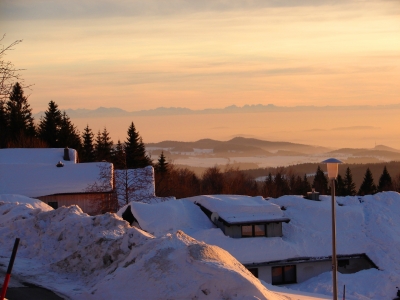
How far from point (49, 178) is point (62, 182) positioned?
4.92 ft

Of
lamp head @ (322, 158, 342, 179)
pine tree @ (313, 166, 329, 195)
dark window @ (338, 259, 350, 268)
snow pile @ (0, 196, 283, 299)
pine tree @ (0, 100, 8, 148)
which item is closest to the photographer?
snow pile @ (0, 196, 283, 299)

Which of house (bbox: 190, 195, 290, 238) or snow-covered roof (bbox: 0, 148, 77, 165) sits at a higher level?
snow-covered roof (bbox: 0, 148, 77, 165)

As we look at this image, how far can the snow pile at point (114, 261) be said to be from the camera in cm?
1025

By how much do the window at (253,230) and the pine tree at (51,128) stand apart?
44.8m

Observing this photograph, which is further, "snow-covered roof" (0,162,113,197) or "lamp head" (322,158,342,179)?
"snow-covered roof" (0,162,113,197)

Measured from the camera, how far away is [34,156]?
5316 centimetres

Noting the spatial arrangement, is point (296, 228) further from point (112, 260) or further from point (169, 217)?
point (112, 260)

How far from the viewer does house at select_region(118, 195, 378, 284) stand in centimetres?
3139

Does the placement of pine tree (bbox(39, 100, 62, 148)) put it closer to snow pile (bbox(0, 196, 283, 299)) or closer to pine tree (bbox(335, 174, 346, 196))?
pine tree (bbox(335, 174, 346, 196))

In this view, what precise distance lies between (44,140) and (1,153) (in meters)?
18.4

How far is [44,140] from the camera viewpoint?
7219 cm

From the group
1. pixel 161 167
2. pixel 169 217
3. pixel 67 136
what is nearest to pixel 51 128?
pixel 67 136

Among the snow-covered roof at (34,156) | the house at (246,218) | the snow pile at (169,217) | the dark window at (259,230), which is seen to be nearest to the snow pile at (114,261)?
the snow pile at (169,217)

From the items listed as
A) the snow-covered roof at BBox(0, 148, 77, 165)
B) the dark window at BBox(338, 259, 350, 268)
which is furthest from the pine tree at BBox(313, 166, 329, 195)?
the dark window at BBox(338, 259, 350, 268)
